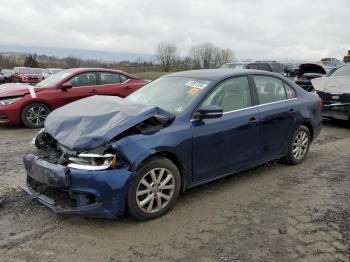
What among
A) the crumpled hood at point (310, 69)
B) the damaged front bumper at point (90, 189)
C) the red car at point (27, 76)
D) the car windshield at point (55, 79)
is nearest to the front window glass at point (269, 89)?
the damaged front bumper at point (90, 189)

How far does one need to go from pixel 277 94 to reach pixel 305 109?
65 centimetres

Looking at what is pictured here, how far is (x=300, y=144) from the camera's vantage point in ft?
19.7

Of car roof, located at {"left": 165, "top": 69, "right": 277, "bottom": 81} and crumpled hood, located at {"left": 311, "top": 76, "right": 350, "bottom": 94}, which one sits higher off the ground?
car roof, located at {"left": 165, "top": 69, "right": 277, "bottom": 81}

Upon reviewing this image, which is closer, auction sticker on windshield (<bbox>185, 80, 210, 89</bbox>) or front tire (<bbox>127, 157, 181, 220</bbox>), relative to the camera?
front tire (<bbox>127, 157, 181, 220</bbox>)

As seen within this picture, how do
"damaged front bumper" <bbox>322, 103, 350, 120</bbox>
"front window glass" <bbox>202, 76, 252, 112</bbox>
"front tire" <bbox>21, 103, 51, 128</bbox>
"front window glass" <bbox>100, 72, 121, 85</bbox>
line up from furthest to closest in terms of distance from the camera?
"front window glass" <bbox>100, 72, 121, 85</bbox>
"damaged front bumper" <bbox>322, 103, 350, 120</bbox>
"front tire" <bbox>21, 103, 51, 128</bbox>
"front window glass" <bbox>202, 76, 252, 112</bbox>

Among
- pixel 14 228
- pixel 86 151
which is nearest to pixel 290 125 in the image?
pixel 86 151

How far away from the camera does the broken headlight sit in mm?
3654

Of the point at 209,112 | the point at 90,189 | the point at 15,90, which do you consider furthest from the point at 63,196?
the point at 15,90

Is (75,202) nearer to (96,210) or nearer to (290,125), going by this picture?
(96,210)

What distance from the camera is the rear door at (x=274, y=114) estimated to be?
17.1ft

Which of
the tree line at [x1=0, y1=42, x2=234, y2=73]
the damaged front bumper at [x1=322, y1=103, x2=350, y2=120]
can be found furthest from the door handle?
the tree line at [x1=0, y1=42, x2=234, y2=73]

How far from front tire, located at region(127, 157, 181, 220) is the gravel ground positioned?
0.13 meters

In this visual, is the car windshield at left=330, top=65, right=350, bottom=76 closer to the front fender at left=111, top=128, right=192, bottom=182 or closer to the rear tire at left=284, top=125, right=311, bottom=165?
the rear tire at left=284, top=125, right=311, bottom=165

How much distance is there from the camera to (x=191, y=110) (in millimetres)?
4398
